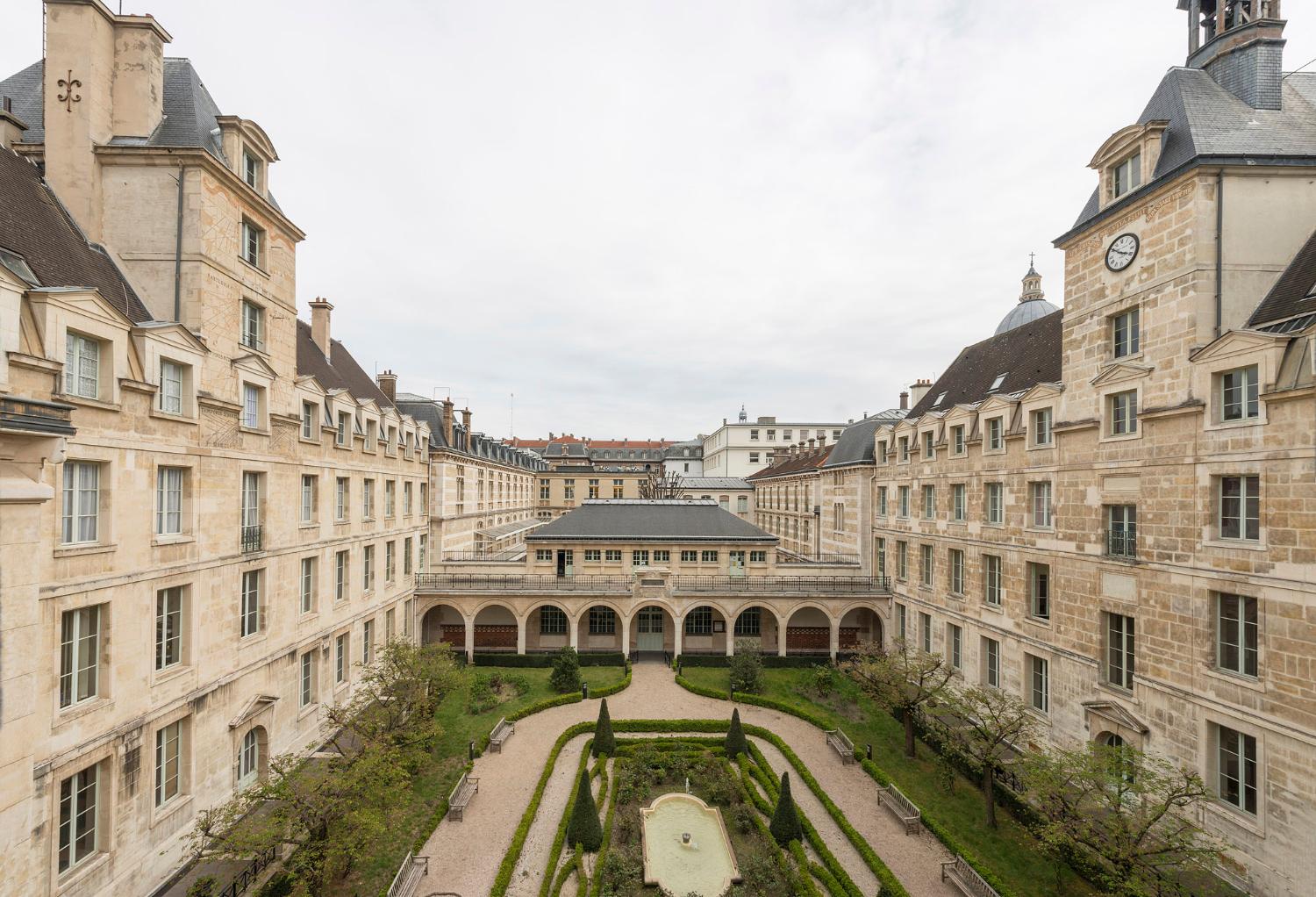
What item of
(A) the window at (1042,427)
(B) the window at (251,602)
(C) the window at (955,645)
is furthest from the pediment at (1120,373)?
(B) the window at (251,602)

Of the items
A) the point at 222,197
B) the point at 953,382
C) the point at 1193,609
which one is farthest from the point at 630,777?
the point at 953,382

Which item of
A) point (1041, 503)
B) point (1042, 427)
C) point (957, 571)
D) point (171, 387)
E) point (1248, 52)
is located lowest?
point (957, 571)

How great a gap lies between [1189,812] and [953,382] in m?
21.1

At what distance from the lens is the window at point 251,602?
16.9m

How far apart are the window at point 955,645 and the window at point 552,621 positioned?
2032 centimetres

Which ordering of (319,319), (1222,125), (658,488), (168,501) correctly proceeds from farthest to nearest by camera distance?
(658,488) < (319,319) < (1222,125) < (168,501)

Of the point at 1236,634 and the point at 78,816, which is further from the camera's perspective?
the point at 1236,634

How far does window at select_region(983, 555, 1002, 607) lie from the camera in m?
22.1

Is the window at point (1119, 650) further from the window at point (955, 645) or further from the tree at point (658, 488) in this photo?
the tree at point (658, 488)

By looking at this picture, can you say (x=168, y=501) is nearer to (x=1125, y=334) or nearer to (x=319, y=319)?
(x=319, y=319)

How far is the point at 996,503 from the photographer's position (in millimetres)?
22578

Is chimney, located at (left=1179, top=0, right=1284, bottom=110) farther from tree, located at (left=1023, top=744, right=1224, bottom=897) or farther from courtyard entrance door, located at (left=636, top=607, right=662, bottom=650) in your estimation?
courtyard entrance door, located at (left=636, top=607, right=662, bottom=650)

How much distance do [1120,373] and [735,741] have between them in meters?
17.5

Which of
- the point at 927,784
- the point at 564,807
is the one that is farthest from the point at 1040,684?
the point at 564,807
